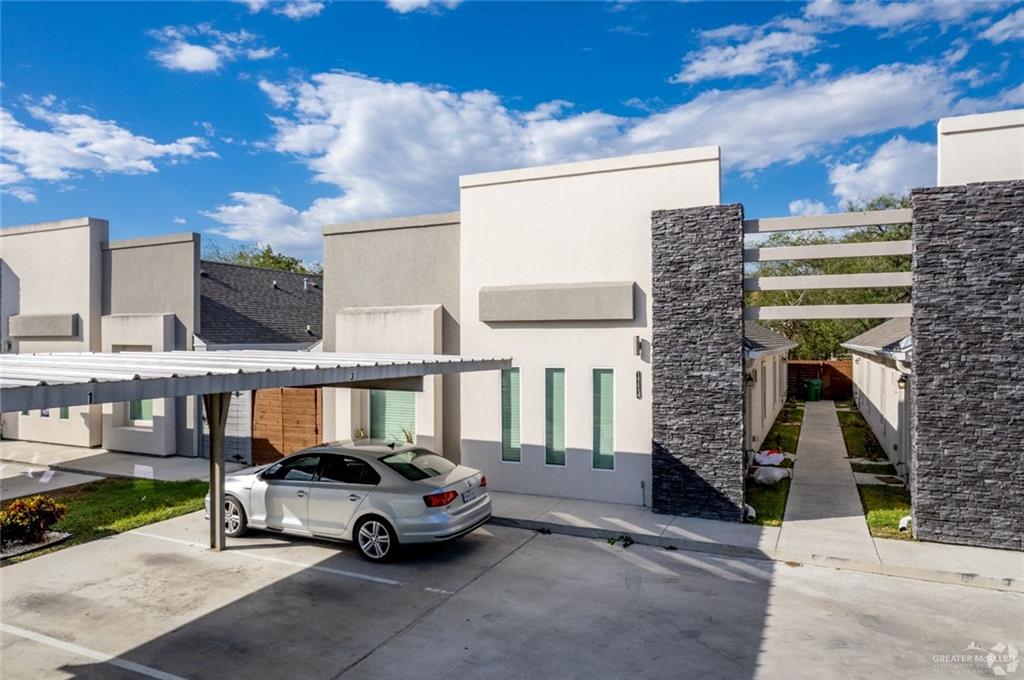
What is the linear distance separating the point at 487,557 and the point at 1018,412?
7679 mm

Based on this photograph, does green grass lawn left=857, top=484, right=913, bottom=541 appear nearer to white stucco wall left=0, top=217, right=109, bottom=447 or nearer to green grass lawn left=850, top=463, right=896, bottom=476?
green grass lawn left=850, top=463, right=896, bottom=476

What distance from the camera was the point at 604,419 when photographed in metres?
11.5

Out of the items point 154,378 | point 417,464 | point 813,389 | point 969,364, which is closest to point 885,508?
point 969,364

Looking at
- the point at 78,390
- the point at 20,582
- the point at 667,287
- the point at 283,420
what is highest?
the point at 667,287

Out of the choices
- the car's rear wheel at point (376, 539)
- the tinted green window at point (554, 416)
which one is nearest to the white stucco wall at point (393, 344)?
the tinted green window at point (554, 416)

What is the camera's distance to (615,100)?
704 inches

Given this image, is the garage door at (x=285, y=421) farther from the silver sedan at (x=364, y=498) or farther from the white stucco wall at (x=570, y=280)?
the silver sedan at (x=364, y=498)

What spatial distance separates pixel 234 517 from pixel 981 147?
1243 cm

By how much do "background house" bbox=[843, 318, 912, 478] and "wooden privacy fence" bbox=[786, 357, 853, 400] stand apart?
22.8 ft

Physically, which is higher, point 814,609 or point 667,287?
point 667,287

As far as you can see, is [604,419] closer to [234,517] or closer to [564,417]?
[564,417]

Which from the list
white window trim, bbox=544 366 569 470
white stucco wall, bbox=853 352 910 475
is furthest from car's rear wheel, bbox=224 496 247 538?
white stucco wall, bbox=853 352 910 475

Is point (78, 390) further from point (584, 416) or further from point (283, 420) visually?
point (283, 420)

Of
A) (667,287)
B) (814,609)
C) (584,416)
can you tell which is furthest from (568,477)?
(814,609)
